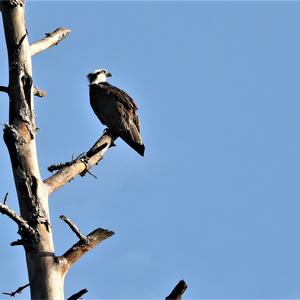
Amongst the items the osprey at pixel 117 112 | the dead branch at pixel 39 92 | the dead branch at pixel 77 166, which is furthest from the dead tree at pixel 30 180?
the osprey at pixel 117 112

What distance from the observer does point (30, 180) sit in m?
6.61

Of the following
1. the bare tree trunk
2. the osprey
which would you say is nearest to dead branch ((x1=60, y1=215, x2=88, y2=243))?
the bare tree trunk

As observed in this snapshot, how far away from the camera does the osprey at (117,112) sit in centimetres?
1144

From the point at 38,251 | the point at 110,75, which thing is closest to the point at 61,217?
the point at 38,251

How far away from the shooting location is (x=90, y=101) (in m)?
13.4

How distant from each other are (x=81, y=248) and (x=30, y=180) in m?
0.77

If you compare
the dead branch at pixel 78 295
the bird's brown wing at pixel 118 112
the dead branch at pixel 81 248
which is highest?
the bird's brown wing at pixel 118 112

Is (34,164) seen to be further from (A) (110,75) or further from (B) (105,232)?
(A) (110,75)

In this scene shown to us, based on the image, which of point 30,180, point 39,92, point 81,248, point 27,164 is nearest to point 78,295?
point 81,248

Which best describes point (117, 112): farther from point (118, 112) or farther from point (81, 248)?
point (81, 248)

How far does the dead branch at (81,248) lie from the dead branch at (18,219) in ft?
1.17

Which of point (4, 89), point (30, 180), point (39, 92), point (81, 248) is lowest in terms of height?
point (81, 248)

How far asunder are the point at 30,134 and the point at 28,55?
966 millimetres

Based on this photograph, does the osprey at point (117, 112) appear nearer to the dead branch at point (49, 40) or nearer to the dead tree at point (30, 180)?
the dead branch at point (49, 40)
